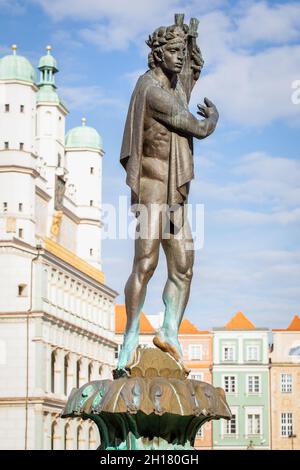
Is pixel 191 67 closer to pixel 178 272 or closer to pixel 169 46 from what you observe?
pixel 169 46

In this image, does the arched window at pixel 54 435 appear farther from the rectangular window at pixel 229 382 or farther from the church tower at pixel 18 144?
the rectangular window at pixel 229 382

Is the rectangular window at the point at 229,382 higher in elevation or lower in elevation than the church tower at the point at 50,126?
lower

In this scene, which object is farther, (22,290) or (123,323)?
(123,323)

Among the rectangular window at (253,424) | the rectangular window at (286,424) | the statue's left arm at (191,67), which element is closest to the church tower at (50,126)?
the rectangular window at (253,424)

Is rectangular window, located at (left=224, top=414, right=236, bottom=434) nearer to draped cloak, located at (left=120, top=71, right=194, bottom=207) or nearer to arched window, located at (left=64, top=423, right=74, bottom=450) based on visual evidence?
arched window, located at (left=64, top=423, right=74, bottom=450)

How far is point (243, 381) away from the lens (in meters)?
80.9

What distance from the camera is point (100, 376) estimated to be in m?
74.6

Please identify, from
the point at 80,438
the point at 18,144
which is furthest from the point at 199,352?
the point at 18,144

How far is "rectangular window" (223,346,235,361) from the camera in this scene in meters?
81.6

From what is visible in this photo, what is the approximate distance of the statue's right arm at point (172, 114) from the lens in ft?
36.7

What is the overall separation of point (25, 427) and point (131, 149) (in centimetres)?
5024

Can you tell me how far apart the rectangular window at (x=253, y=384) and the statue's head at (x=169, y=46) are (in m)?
70.7

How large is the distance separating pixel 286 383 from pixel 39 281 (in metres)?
26.3
